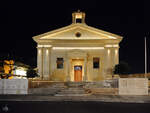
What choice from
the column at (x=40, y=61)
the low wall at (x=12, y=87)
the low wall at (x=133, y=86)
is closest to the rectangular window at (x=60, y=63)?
A: the column at (x=40, y=61)

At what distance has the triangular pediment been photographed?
3619 cm

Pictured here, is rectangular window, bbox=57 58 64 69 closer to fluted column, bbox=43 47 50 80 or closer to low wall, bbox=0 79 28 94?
fluted column, bbox=43 47 50 80

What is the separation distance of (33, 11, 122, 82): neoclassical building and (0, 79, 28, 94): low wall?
13516 mm

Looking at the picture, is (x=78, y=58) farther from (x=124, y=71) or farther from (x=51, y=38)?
(x=124, y=71)

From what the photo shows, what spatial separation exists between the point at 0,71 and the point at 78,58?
13231mm

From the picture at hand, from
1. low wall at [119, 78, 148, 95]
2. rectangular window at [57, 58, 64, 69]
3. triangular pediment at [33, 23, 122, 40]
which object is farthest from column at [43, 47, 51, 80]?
low wall at [119, 78, 148, 95]

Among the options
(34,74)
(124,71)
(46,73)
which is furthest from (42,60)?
(124,71)

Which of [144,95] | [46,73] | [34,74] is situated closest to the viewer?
[144,95]

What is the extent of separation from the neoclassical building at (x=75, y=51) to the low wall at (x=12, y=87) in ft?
44.3

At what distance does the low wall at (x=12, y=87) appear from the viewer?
21.5 meters

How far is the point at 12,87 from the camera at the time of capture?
2180cm

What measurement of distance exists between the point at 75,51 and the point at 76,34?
2.91 m

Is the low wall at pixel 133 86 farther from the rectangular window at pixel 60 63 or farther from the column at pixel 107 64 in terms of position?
the rectangular window at pixel 60 63

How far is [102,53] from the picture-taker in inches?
1422
